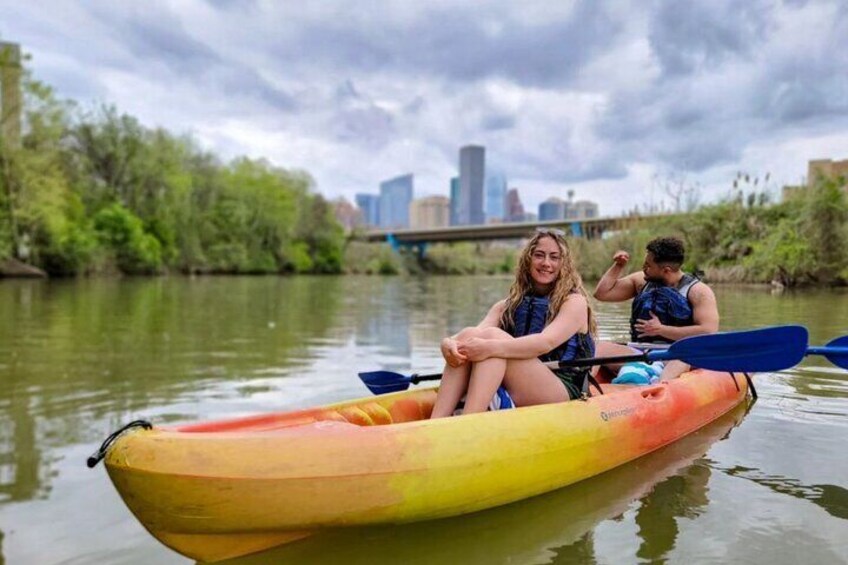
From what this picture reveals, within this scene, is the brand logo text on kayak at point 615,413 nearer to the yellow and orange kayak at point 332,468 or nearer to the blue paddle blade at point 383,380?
the yellow and orange kayak at point 332,468

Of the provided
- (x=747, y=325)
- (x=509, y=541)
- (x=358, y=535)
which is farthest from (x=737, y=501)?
(x=747, y=325)

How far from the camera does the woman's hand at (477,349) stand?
11.5 feet

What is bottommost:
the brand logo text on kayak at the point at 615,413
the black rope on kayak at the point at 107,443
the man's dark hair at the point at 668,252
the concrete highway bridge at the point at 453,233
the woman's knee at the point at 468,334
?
the brand logo text on kayak at the point at 615,413

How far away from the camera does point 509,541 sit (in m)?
3.23

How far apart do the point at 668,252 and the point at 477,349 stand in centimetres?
247

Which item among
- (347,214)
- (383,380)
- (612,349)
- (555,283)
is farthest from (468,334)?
(347,214)

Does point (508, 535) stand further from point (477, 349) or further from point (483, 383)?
point (477, 349)

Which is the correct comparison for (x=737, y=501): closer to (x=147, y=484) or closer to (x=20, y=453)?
(x=147, y=484)

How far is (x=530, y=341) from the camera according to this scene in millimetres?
3654

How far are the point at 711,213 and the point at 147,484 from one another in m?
24.2

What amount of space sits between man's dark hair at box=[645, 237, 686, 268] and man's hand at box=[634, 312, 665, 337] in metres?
0.49

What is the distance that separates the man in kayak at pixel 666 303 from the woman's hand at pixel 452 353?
2.01 meters

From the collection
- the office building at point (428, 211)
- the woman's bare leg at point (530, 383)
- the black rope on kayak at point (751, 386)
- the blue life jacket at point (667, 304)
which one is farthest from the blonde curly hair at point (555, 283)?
the office building at point (428, 211)

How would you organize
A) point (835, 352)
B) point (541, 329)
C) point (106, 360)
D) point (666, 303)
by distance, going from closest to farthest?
point (541, 329) < point (835, 352) < point (666, 303) < point (106, 360)
